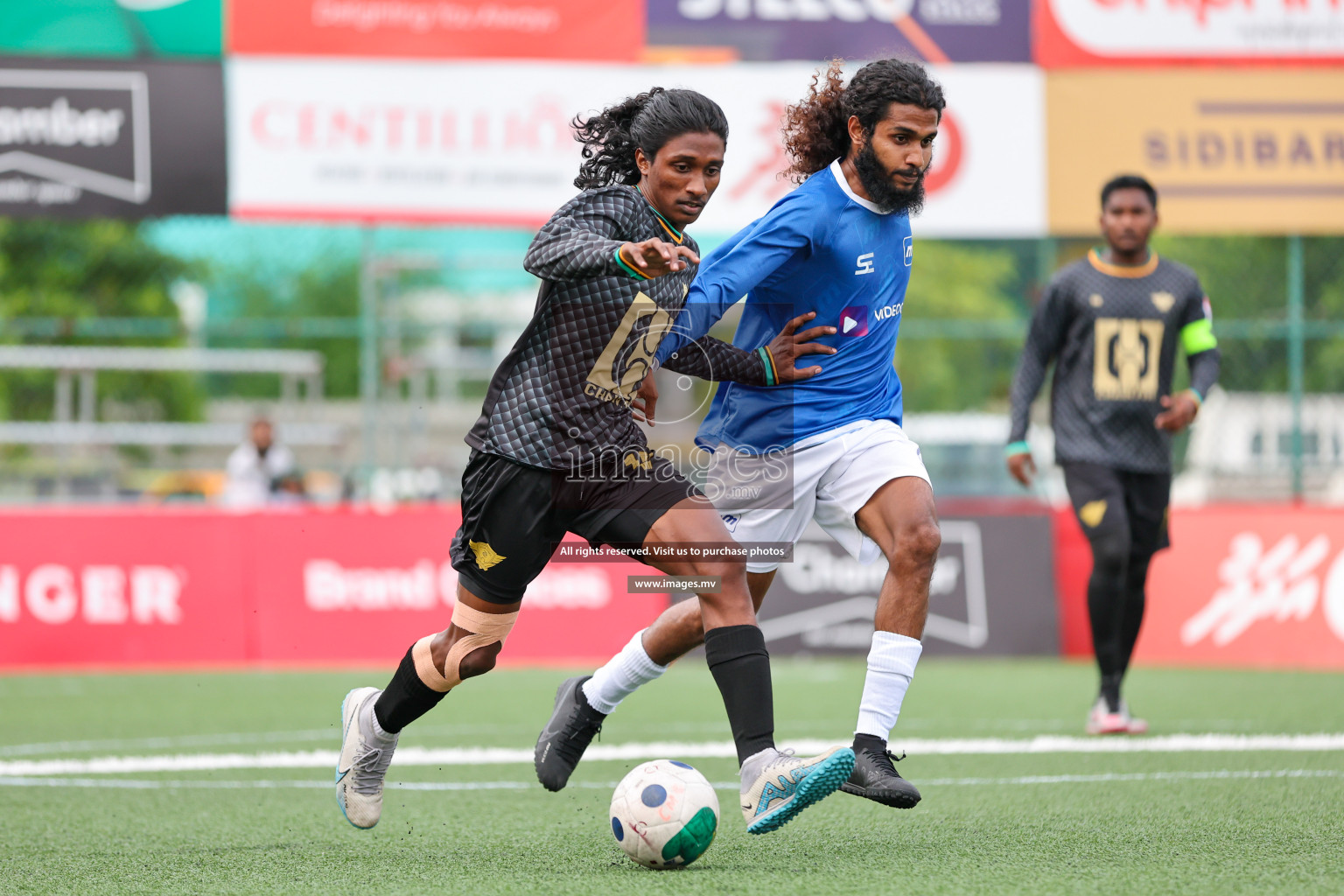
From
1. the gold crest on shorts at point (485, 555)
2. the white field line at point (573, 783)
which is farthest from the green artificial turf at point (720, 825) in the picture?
the gold crest on shorts at point (485, 555)

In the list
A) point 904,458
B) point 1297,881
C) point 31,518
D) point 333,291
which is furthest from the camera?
point 333,291

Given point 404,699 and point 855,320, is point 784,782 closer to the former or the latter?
point 404,699

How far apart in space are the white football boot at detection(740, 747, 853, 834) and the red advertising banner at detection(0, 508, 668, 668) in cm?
680

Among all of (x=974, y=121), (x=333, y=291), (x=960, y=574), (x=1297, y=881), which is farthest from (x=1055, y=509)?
(x=333, y=291)

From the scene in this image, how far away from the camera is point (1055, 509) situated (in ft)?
38.9

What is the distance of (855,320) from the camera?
5.09 meters

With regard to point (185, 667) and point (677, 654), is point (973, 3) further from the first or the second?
point (677, 654)

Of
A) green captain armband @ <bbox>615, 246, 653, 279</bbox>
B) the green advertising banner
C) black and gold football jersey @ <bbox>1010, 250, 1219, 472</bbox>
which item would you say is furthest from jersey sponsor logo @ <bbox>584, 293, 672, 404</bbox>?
the green advertising banner

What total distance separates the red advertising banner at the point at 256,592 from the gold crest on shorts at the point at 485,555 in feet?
21.3

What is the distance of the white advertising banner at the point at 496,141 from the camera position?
12.2 meters

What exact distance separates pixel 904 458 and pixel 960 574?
6.76 meters

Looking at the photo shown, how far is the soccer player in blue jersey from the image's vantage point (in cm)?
489

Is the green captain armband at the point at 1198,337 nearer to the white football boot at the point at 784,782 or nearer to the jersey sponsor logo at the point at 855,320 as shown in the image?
the jersey sponsor logo at the point at 855,320

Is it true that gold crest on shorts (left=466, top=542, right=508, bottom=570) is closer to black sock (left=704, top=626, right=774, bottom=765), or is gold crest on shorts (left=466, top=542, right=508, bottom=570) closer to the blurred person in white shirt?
black sock (left=704, top=626, right=774, bottom=765)
